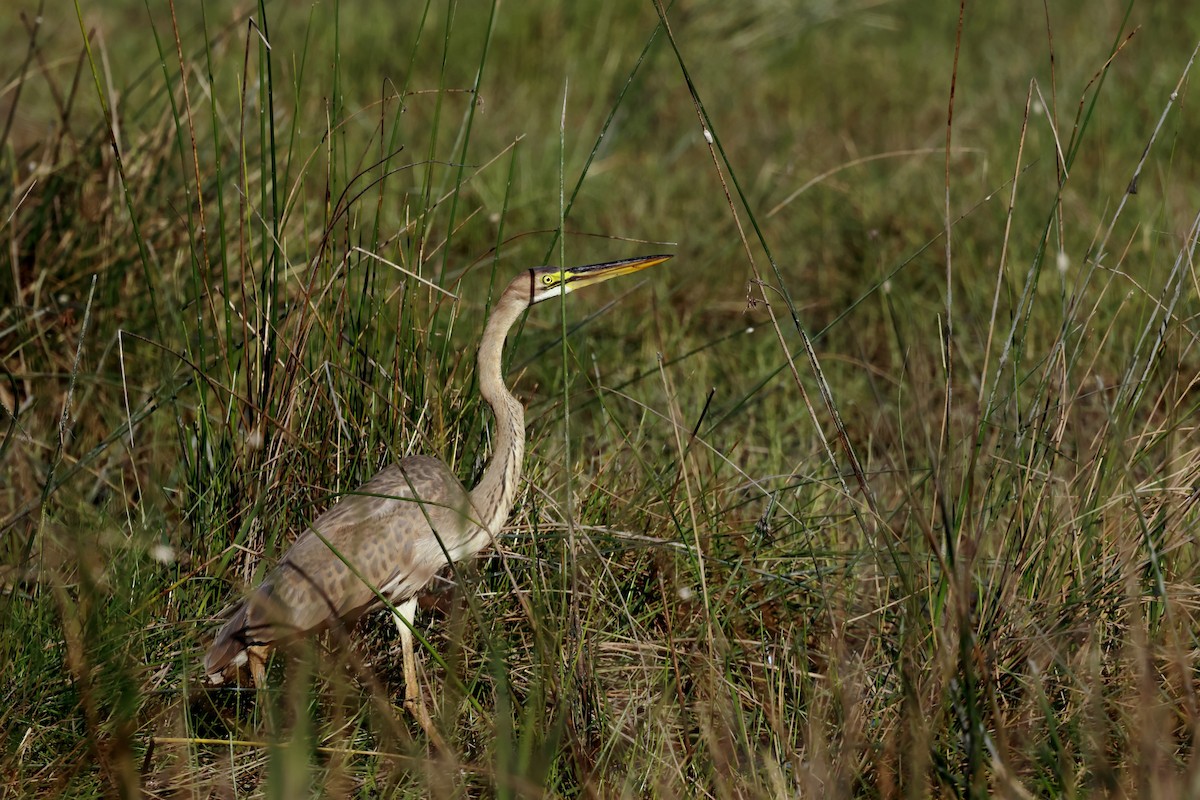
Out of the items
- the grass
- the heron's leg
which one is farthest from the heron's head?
the heron's leg

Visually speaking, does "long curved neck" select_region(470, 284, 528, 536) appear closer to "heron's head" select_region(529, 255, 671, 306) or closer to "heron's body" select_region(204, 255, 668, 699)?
"heron's body" select_region(204, 255, 668, 699)

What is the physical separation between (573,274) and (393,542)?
75 cm

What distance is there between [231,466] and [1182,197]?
3.78 meters

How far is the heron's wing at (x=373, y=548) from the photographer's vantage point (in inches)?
116

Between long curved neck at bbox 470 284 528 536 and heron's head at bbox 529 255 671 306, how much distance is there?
0.41 feet

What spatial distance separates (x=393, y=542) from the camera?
3.02 metres

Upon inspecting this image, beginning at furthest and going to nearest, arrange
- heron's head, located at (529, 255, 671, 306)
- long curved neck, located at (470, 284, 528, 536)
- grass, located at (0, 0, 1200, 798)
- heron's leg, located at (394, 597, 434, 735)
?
1. heron's head, located at (529, 255, 671, 306)
2. long curved neck, located at (470, 284, 528, 536)
3. heron's leg, located at (394, 597, 434, 735)
4. grass, located at (0, 0, 1200, 798)

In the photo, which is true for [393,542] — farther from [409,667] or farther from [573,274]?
[573,274]

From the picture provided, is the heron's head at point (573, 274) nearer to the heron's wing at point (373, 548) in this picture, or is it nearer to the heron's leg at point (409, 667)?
the heron's wing at point (373, 548)

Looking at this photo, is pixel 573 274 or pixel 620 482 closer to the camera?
pixel 573 274

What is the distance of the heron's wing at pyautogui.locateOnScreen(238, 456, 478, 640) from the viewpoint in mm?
2949

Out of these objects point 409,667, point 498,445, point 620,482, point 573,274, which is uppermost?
point 573,274

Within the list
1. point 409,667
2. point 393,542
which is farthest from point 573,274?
point 409,667

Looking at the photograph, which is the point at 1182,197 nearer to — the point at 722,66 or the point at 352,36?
the point at 722,66
